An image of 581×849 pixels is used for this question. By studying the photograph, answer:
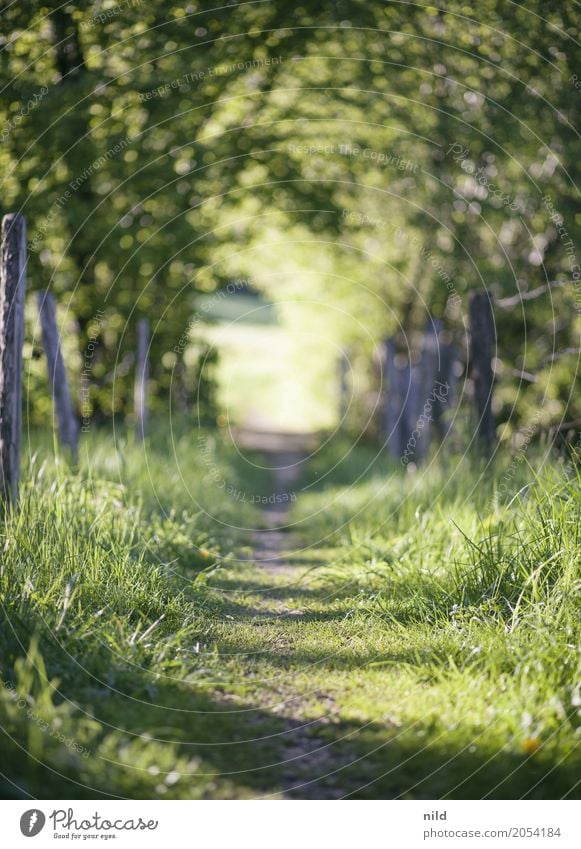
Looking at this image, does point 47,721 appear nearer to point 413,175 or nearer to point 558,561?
point 558,561

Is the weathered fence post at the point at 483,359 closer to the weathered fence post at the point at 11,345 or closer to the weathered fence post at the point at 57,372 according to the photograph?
the weathered fence post at the point at 57,372

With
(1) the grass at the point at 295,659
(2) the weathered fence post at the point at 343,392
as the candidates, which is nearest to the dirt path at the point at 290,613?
(1) the grass at the point at 295,659

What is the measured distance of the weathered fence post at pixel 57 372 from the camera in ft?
20.5

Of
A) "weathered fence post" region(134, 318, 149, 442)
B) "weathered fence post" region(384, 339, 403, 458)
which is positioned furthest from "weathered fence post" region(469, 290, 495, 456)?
"weathered fence post" region(384, 339, 403, 458)

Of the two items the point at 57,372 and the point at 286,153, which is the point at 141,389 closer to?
the point at 57,372

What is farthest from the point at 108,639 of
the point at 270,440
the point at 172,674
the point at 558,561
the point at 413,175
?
the point at 270,440

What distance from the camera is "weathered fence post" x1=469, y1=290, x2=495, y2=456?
671 cm

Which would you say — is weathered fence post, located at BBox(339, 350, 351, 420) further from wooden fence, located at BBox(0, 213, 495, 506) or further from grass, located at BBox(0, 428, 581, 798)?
grass, located at BBox(0, 428, 581, 798)
